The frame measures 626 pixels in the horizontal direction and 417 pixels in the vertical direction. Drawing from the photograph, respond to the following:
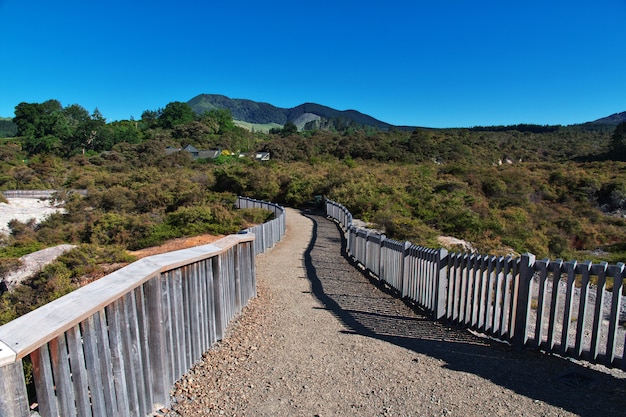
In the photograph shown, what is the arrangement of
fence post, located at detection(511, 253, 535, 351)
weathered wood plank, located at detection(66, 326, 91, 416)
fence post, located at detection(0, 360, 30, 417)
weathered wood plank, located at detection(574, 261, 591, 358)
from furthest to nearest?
1. fence post, located at detection(511, 253, 535, 351)
2. weathered wood plank, located at detection(574, 261, 591, 358)
3. weathered wood plank, located at detection(66, 326, 91, 416)
4. fence post, located at detection(0, 360, 30, 417)

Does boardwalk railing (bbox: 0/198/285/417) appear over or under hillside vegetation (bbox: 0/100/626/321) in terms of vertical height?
over

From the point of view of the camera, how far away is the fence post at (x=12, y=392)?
1775 mm

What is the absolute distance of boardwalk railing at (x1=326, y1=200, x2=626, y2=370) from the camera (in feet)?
14.1

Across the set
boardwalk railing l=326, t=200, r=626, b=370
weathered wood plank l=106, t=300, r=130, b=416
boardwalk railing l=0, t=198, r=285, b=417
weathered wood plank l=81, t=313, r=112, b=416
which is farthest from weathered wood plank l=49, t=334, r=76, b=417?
boardwalk railing l=326, t=200, r=626, b=370

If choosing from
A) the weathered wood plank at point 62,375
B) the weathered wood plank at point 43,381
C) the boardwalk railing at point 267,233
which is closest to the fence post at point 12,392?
the weathered wood plank at point 43,381

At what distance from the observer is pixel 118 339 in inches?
111

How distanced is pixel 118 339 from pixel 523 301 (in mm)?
4298

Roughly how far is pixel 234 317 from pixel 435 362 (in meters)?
2.79

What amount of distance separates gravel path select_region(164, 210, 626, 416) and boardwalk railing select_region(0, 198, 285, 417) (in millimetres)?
398

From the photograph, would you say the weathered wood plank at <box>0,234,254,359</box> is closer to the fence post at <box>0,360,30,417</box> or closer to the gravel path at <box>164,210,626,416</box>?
the fence post at <box>0,360,30,417</box>

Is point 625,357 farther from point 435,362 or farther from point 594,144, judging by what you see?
point 594,144

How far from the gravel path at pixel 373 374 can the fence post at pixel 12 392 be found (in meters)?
1.81

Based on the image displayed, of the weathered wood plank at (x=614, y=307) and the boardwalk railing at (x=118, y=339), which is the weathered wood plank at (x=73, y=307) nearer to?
the boardwalk railing at (x=118, y=339)

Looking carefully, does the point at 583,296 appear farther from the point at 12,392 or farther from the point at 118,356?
the point at 12,392
